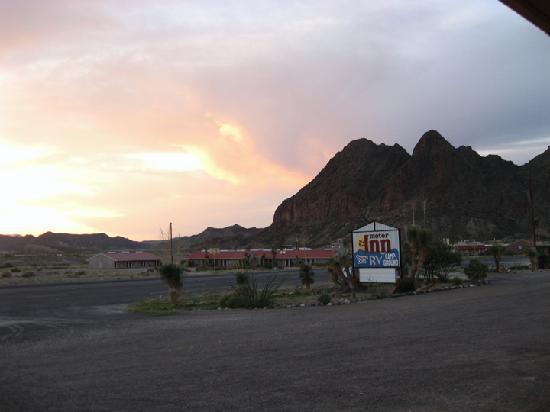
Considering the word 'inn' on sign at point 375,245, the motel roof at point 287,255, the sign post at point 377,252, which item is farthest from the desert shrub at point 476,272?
the motel roof at point 287,255

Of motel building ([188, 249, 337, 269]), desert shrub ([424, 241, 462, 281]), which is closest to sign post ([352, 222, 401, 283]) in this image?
desert shrub ([424, 241, 462, 281])

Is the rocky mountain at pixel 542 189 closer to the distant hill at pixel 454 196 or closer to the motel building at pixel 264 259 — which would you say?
the distant hill at pixel 454 196

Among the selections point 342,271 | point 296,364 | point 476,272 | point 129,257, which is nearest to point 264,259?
point 129,257

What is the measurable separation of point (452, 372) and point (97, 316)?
20.1 meters

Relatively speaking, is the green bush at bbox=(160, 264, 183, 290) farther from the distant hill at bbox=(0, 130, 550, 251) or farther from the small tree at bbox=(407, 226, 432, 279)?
the distant hill at bbox=(0, 130, 550, 251)

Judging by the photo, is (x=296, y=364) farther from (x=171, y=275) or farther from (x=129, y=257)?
(x=129, y=257)

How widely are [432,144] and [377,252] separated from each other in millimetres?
168702

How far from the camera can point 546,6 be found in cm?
454

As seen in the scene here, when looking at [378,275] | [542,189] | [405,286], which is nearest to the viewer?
[378,275]

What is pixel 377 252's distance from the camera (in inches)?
1320

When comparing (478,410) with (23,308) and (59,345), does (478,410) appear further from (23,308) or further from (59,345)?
(23,308)

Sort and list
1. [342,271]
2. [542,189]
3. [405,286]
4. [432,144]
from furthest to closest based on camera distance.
Answer: [432,144]
[542,189]
[342,271]
[405,286]

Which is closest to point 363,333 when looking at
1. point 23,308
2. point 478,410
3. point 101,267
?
point 478,410

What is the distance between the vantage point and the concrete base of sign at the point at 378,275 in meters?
32.9
